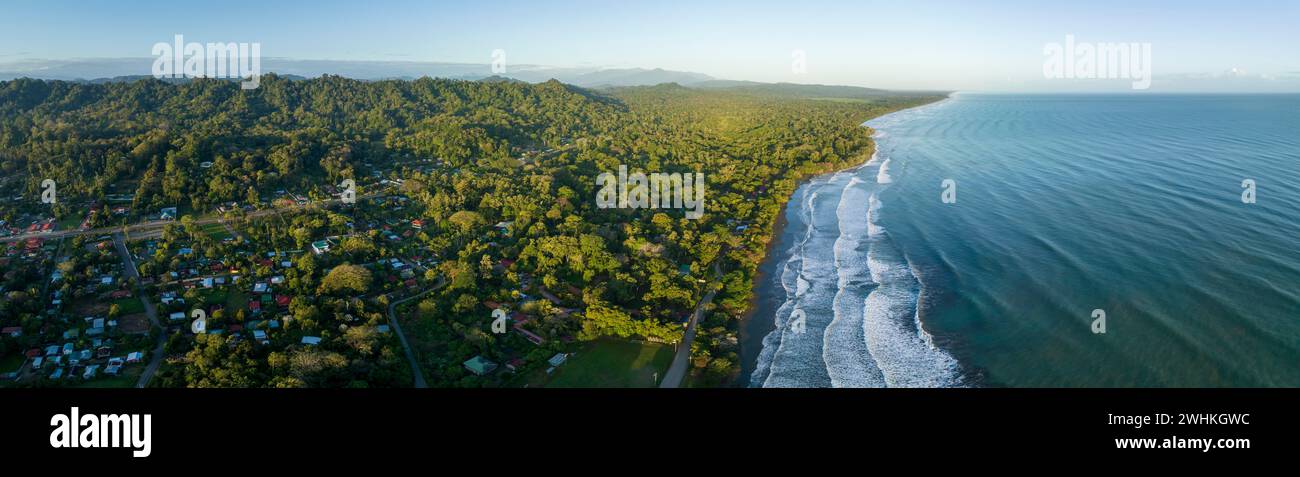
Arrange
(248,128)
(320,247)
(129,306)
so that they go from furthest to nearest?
(248,128)
(320,247)
(129,306)

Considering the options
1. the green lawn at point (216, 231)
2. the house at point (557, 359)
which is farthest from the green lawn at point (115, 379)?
the green lawn at point (216, 231)

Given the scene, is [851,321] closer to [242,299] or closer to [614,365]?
[614,365]

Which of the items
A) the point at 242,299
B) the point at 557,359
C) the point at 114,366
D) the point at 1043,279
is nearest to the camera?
the point at 114,366

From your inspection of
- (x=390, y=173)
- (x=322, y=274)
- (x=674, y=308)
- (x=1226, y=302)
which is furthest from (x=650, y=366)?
(x=390, y=173)

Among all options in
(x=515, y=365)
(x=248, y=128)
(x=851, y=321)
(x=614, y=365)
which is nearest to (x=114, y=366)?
(x=515, y=365)

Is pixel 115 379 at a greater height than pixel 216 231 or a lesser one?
lesser

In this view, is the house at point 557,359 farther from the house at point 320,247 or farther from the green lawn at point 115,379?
the house at point 320,247

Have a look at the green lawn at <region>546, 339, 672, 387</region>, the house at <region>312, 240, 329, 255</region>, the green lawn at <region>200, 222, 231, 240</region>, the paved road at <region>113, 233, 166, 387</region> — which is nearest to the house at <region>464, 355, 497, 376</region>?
the green lawn at <region>546, 339, 672, 387</region>
